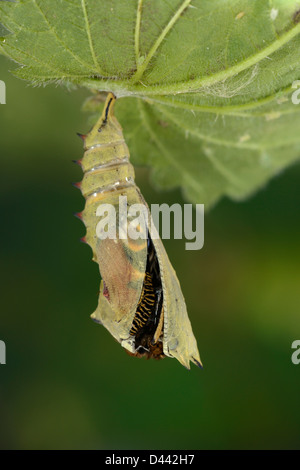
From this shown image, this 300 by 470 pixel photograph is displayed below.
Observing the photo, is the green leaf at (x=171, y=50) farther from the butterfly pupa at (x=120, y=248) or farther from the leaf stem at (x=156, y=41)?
the butterfly pupa at (x=120, y=248)

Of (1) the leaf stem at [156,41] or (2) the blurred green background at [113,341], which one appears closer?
(1) the leaf stem at [156,41]

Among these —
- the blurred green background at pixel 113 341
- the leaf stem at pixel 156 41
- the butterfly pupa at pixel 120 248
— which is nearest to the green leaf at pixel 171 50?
the leaf stem at pixel 156 41

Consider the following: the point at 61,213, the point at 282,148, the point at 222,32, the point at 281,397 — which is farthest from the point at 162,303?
the point at 281,397

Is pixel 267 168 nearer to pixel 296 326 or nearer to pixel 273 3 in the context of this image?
pixel 296 326

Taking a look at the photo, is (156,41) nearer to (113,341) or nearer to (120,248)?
(120,248)

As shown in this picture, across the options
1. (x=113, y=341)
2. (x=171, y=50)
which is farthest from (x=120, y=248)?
(x=113, y=341)

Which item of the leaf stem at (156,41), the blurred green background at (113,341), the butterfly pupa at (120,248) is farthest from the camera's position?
the blurred green background at (113,341)

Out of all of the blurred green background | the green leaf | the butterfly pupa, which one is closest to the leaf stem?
the green leaf

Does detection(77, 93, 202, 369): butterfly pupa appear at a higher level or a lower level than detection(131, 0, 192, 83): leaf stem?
lower

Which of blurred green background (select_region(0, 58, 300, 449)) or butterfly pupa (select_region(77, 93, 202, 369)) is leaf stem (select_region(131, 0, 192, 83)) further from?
blurred green background (select_region(0, 58, 300, 449))
